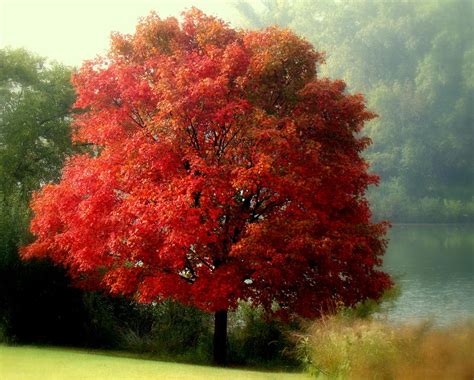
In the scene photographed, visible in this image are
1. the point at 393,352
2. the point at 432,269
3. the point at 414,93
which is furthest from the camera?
the point at 414,93

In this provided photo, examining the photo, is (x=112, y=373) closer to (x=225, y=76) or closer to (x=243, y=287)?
(x=243, y=287)

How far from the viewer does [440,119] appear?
65.5 m

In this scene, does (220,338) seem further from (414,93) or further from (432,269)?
(414,93)

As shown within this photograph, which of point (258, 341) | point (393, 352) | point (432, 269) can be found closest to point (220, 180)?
point (393, 352)

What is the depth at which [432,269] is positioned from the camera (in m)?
38.8

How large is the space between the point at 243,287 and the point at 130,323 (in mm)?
5904

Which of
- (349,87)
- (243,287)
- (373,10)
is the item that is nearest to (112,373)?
(243,287)

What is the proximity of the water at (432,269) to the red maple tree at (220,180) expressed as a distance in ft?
10.6

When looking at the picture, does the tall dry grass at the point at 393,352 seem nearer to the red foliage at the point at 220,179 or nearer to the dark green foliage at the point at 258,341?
the red foliage at the point at 220,179

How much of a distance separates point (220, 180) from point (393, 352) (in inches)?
211

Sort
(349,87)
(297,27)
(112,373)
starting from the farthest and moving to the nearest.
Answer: (297,27)
(349,87)
(112,373)

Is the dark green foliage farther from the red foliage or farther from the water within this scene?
the water

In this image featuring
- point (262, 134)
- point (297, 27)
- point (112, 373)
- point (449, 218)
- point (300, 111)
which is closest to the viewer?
point (112, 373)

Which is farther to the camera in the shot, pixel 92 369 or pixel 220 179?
pixel 220 179
